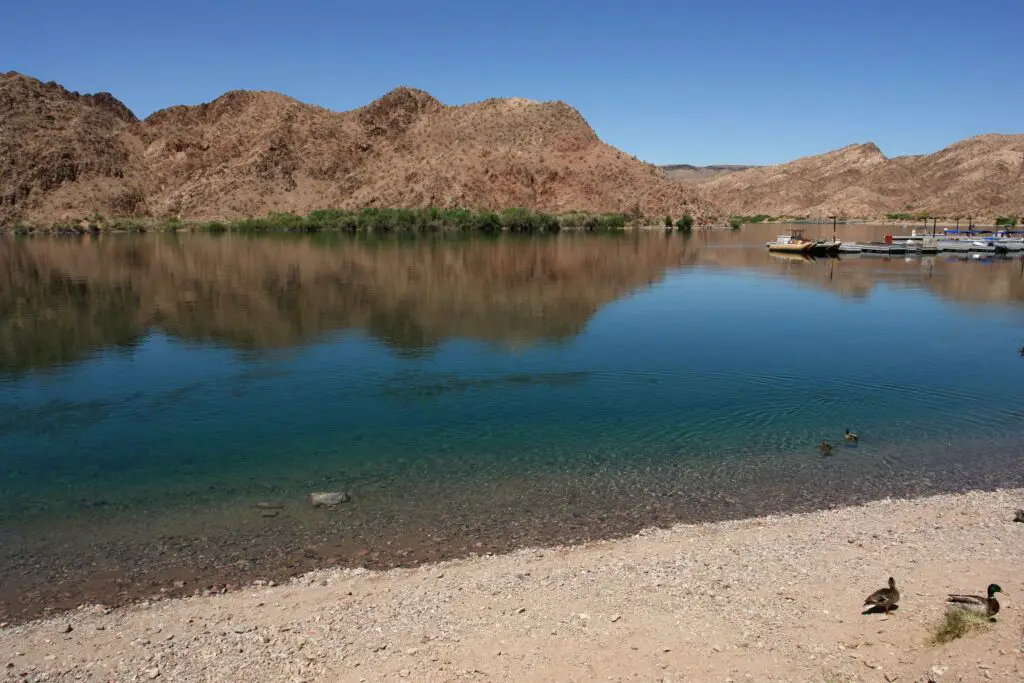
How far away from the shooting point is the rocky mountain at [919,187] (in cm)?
14938

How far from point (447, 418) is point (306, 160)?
415ft

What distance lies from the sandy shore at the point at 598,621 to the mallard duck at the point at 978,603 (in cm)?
18

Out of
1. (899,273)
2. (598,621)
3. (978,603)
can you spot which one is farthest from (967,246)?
(598,621)

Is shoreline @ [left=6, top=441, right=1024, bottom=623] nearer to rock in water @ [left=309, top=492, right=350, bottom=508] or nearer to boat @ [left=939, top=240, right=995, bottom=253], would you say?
rock in water @ [left=309, top=492, right=350, bottom=508]

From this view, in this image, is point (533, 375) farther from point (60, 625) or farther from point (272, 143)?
point (272, 143)

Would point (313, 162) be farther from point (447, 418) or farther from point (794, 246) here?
point (447, 418)

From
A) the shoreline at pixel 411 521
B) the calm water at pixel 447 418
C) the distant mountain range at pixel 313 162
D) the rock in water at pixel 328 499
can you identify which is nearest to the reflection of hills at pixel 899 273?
the calm water at pixel 447 418

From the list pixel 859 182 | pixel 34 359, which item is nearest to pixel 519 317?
pixel 34 359

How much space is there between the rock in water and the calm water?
0.69ft

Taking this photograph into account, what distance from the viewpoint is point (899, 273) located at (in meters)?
48.1

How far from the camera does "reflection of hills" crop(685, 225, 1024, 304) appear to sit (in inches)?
1537

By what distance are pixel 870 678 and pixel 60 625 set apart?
25.7 ft

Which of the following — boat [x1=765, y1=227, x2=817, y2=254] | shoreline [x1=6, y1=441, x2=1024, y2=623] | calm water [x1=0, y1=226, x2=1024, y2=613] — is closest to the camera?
shoreline [x1=6, y1=441, x2=1024, y2=623]

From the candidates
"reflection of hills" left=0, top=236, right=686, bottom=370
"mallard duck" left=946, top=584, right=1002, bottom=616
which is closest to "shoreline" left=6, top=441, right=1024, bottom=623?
"mallard duck" left=946, top=584, right=1002, bottom=616
